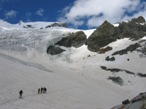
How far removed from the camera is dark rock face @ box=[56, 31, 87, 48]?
11890 centimetres

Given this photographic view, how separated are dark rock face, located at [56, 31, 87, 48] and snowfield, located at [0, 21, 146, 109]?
323 centimetres

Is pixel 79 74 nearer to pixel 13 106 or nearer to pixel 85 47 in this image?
pixel 85 47

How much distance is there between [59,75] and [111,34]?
47.8m

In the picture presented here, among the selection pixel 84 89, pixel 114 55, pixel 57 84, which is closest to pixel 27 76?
pixel 57 84

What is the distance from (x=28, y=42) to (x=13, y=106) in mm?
81520

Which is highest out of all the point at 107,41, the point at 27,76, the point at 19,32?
the point at 19,32

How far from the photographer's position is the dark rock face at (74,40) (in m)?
119

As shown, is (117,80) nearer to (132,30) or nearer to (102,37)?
(102,37)

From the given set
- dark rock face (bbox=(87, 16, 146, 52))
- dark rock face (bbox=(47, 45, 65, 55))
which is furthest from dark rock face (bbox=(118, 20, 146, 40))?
dark rock face (bbox=(47, 45, 65, 55))

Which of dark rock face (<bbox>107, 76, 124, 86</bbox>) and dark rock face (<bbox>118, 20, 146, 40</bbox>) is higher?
dark rock face (<bbox>118, 20, 146, 40</bbox>)

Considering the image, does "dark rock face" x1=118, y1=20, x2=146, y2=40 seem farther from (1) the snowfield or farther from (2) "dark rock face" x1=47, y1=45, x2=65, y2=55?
(2) "dark rock face" x1=47, y1=45, x2=65, y2=55

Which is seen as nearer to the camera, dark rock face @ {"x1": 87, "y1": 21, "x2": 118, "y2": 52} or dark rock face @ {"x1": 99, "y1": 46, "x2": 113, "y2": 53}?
dark rock face @ {"x1": 99, "y1": 46, "x2": 113, "y2": 53}

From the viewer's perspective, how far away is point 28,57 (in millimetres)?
102438

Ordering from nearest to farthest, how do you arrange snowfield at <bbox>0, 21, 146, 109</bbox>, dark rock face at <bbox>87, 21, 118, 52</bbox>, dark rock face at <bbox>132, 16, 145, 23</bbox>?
1. snowfield at <bbox>0, 21, 146, 109</bbox>
2. dark rock face at <bbox>87, 21, 118, 52</bbox>
3. dark rock face at <bbox>132, 16, 145, 23</bbox>
